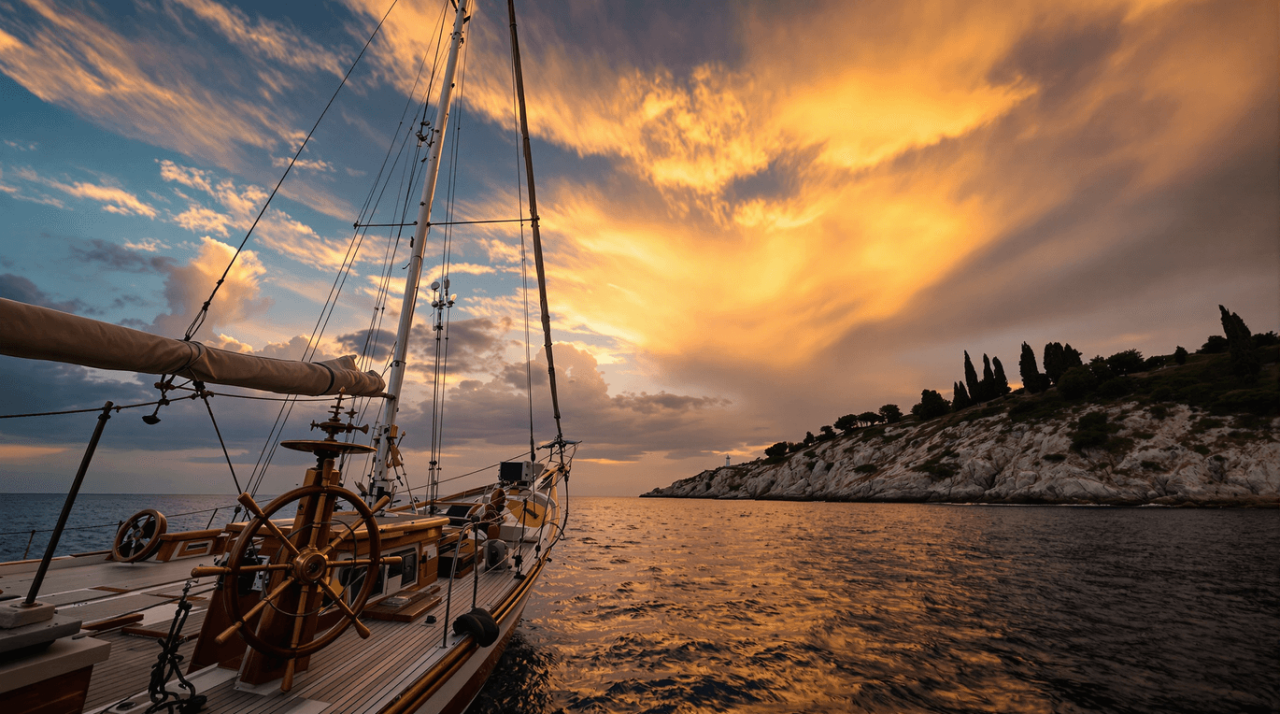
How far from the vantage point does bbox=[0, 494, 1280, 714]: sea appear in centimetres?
882

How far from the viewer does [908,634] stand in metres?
12.1

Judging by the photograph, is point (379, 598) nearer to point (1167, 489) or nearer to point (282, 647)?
point (282, 647)

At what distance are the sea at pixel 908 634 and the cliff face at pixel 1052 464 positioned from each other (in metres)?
47.7

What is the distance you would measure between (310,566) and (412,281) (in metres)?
11.4

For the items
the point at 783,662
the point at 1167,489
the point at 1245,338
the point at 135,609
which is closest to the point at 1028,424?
the point at 1167,489

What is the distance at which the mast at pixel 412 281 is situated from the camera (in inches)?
543

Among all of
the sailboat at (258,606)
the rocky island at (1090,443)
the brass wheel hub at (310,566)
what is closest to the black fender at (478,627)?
the sailboat at (258,606)

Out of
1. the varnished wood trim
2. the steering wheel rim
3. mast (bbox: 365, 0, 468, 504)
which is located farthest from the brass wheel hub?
mast (bbox: 365, 0, 468, 504)

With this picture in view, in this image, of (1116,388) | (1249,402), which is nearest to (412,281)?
(1249,402)

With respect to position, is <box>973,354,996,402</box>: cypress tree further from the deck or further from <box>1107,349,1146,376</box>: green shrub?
the deck

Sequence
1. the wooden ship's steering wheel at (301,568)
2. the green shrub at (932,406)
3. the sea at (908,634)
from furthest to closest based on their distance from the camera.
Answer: the green shrub at (932,406), the sea at (908,634), the wooden ship's steering wheel at (301,568)

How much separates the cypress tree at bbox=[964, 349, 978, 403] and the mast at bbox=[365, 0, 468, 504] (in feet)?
398

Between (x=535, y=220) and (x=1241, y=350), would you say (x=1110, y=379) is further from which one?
(x=535, y=220)

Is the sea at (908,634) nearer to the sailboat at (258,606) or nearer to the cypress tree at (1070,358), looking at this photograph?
the sailboat at (258,606)
